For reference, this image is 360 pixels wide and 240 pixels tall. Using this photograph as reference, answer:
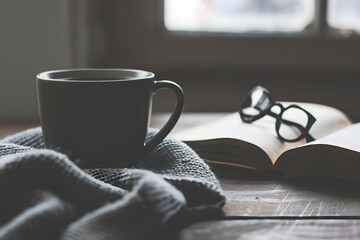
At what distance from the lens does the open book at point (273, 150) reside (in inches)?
21.3

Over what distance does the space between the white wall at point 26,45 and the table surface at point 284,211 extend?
582 mm

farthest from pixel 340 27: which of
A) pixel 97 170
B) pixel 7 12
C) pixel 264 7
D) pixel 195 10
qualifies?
pixel 97 170

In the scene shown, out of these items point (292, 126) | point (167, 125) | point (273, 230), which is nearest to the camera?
point (273, 230)

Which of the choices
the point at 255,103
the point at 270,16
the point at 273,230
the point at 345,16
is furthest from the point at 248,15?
the point at 273,230

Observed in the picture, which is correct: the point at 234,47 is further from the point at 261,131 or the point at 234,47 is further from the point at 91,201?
the point at 91,201

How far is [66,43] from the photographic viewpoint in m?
1.02

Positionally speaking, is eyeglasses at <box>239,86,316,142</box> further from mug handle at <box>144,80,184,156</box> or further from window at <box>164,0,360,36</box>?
window at <box>164,0,360,36</box>

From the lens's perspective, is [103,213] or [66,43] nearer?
[103,213]

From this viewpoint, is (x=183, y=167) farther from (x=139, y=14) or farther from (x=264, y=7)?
(x=264, y=7)

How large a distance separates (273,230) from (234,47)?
863 millimetres

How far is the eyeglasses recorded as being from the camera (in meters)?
0.65

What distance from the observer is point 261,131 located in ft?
2.10

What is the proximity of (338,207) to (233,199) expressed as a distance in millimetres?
103

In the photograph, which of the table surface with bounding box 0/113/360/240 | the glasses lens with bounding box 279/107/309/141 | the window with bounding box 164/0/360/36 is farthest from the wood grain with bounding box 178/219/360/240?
the window with bounding box 164/0/360/36
